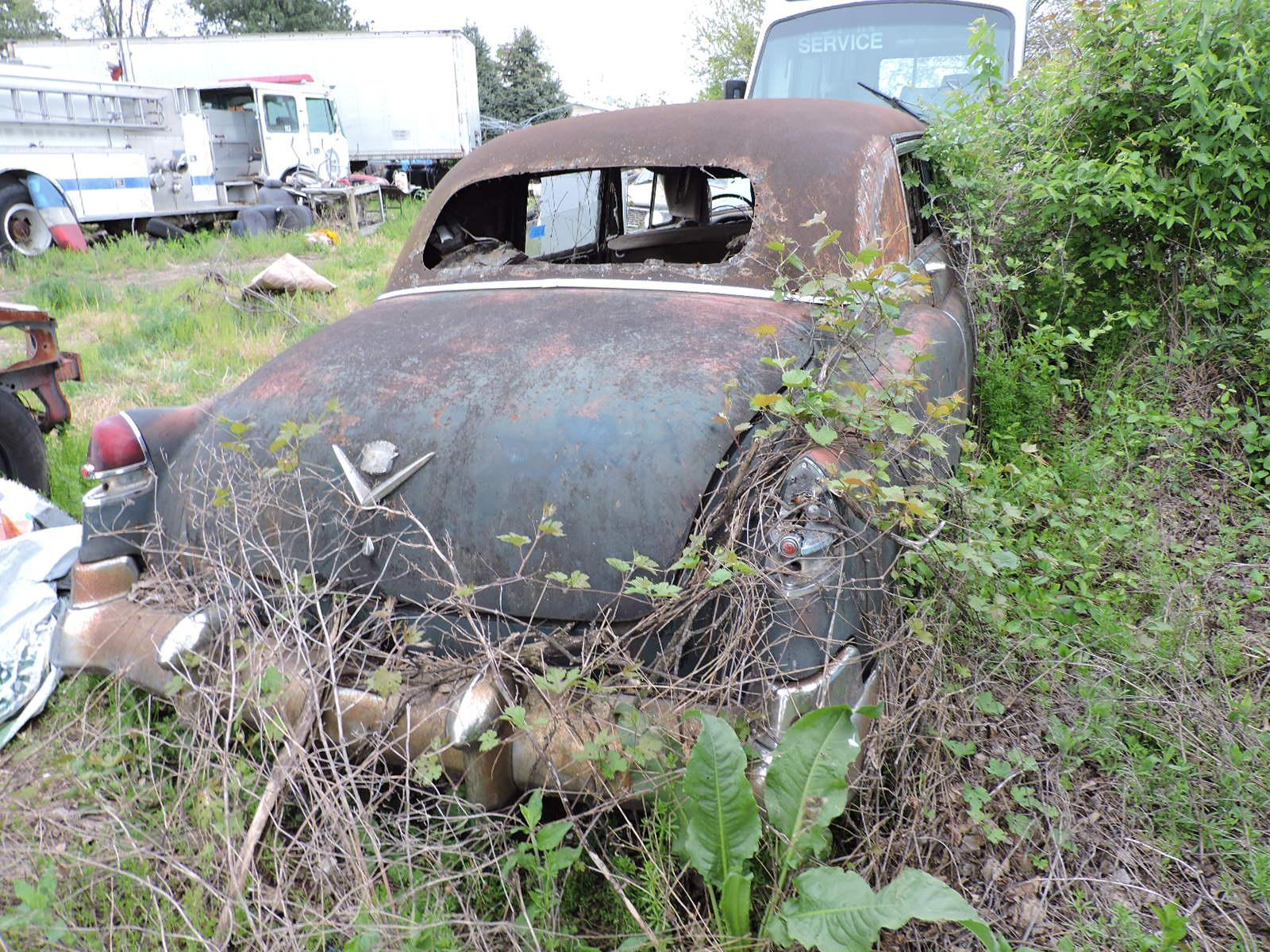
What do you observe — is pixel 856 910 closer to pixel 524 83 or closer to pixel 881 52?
pixel 881 52

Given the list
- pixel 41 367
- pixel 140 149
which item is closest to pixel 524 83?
pixel 140 149

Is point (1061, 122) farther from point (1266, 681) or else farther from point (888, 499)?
point (888, 499)

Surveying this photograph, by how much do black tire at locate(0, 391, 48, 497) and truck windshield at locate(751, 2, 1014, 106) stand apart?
14.7 ft

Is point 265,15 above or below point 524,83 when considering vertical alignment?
above

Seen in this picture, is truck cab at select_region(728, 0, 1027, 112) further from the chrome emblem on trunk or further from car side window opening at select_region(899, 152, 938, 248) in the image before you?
the chrome emblem on trunk

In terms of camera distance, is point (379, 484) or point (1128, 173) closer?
point (379, 484)

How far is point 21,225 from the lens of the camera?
1150 cm

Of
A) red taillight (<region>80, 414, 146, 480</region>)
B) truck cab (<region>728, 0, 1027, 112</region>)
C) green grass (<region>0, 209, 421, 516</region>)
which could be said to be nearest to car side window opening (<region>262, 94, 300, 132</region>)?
green grass (<region>0, 209, 421, 516</region>)

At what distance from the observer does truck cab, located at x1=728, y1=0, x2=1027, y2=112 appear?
19.2 feet

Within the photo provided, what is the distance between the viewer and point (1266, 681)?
9.23 ft

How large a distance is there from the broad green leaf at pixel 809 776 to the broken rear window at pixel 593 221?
2020 millimetres

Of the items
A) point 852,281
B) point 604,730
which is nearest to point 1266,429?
point 852,281

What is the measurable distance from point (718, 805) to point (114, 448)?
202 cm

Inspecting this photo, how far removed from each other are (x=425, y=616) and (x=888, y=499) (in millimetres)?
1144
